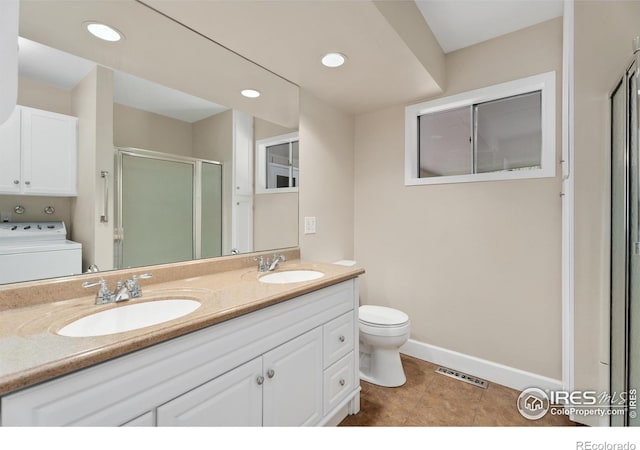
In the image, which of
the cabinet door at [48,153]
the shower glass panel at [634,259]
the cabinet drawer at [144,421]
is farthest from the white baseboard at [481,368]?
the cabinet door at [48,153]

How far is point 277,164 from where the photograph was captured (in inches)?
82.3

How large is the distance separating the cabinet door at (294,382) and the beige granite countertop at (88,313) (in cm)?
25

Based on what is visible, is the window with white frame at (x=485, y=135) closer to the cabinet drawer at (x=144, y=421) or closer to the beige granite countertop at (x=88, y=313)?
the beige granite countertop at (x=88, y=313)

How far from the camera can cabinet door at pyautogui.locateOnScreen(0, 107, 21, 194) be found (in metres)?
1.02

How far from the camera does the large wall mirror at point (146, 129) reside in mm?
1129

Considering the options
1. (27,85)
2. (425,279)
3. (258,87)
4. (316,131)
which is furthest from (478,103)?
(27,85)

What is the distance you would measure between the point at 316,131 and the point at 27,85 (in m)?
1.65

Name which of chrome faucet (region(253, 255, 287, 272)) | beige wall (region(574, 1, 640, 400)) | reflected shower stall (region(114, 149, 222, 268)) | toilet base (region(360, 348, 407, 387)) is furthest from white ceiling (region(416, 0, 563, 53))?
toilet base (region(360, 348, 407, 387))

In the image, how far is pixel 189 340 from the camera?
0.89m

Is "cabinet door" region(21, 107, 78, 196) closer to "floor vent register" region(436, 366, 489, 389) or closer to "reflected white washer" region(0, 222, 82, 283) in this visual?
"reflected white washer" region(0, 222, 82, 283)

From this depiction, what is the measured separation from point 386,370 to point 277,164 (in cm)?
171

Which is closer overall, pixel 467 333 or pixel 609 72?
pixel 609 72

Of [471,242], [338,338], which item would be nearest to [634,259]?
[471,242]
